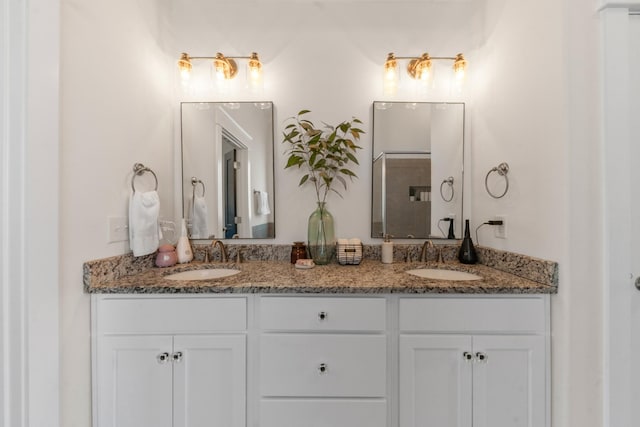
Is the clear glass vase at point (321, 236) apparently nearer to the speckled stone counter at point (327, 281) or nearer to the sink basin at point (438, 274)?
the speckled stone counter at point (327, 281)

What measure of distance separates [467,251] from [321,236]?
83cm

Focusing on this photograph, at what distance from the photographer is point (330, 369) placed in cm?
105

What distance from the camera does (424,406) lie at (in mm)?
1052

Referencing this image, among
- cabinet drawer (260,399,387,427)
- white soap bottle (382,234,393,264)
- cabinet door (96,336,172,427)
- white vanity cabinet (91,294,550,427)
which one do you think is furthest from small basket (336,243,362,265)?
cabinet door (96,336,172,427)

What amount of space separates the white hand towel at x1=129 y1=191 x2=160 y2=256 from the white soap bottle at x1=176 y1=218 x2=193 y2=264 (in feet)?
0.60

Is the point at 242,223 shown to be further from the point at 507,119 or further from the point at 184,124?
the point at 507,119

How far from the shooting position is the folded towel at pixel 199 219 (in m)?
1.63

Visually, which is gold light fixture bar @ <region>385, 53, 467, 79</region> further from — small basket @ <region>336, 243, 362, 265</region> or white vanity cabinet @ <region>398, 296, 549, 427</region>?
white vanity cabinet @ <region>398, 296, 549, 427</region>

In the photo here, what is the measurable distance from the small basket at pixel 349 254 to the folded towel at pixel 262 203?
52 centimetres

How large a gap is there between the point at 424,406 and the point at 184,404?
96cm

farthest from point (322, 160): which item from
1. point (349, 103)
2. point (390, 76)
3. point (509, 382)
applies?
point (509, 382)

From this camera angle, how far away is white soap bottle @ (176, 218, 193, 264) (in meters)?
1.51

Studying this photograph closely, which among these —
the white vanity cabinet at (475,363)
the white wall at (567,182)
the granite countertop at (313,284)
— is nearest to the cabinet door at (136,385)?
the granite countertop at (313,284)

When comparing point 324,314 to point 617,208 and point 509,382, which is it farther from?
point 617,208
